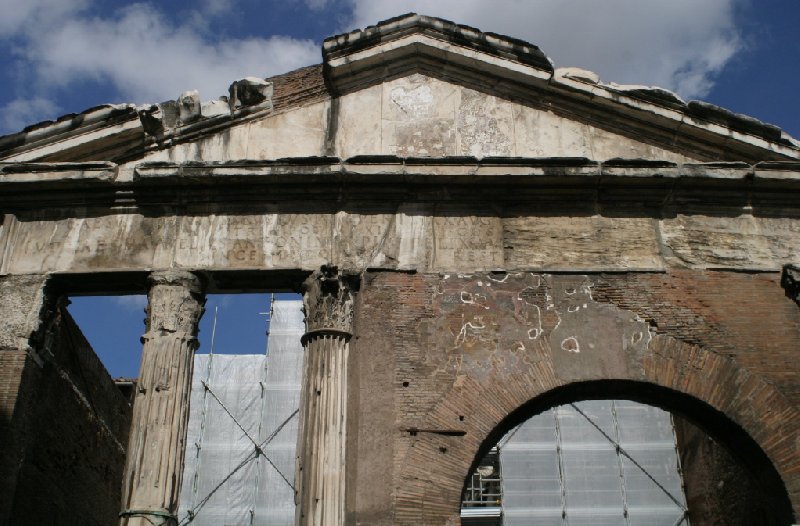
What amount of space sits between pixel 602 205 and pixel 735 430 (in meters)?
2.52

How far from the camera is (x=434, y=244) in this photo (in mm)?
9203

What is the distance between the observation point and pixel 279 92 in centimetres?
991

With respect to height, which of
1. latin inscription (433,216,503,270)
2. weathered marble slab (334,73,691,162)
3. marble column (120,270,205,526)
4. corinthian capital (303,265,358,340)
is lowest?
marble column (120,270,205,526)

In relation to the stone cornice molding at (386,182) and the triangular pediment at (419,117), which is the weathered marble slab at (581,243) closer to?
the stone cornice molding at (386,182)

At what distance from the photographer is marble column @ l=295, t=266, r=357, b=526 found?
7793 mm

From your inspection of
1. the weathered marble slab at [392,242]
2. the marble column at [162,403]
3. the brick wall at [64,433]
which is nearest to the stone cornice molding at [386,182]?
the weathered marble slab at [392,242]

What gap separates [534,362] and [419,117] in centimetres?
294

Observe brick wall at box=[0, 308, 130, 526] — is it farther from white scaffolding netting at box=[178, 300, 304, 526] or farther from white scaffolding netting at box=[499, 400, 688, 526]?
white scaffolding netting at box=[499, 400, 688, 526]

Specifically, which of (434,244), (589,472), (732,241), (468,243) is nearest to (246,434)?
(589,472)

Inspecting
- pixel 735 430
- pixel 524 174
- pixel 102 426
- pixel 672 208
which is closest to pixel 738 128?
pixel 672 208

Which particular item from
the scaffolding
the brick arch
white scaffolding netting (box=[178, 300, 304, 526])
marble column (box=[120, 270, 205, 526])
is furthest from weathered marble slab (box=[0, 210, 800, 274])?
the scaffolding

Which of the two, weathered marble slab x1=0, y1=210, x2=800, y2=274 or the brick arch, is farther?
weathered marble slab x1=0, y1=210, x2=800, y2=274

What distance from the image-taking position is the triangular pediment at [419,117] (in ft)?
31.4

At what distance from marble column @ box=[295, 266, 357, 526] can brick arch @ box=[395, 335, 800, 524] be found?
0.59m
